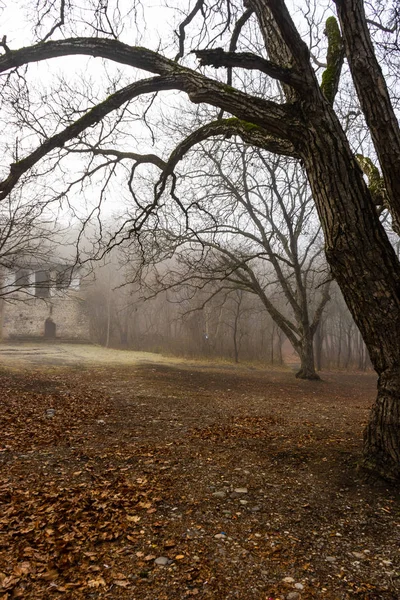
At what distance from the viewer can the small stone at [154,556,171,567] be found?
9.05ft

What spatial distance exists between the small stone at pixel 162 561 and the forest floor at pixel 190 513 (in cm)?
1

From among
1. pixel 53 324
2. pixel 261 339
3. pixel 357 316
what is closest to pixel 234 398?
pixel 357 316

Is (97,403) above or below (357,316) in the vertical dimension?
below

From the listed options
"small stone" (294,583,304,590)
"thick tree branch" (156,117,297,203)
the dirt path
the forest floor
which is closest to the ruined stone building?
the dirt path

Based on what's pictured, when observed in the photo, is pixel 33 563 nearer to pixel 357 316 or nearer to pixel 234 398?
pixel 357 316

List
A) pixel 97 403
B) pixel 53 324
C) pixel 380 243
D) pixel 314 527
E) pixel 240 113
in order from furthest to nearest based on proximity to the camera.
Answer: pixel 53 324 < pixel 97 403 < pixel 240 113 < pixel 380 243 < pixel 314 527

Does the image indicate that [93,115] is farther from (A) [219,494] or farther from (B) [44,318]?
(B) [44,318]

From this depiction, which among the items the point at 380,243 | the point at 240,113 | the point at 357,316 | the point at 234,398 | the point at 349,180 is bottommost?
the point at 234,398

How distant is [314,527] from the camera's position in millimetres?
3295

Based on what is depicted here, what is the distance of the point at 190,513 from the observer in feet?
11.4

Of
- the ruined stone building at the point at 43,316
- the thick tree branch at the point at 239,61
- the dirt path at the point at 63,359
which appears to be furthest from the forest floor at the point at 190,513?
the ruined stone building at the point at 43,316

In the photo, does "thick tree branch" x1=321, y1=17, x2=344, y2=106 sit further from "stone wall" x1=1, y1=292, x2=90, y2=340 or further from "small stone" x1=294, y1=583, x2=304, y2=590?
"stone wall" x1=1, y1=292, x2=90, y2=340

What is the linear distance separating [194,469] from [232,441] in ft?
3.97

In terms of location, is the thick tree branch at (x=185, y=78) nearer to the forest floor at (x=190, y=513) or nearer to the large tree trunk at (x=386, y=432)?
the large tree trunk at (x=386, y=432)
